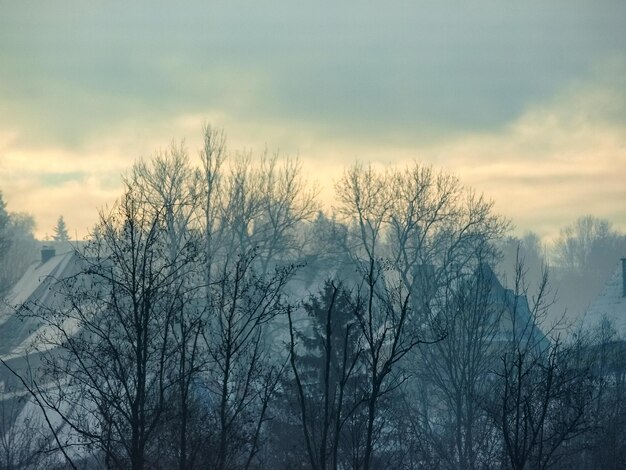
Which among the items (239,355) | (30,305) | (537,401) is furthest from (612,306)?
(239,355)

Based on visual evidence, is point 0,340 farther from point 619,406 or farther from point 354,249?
point 619,406

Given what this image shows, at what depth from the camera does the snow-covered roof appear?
141ft

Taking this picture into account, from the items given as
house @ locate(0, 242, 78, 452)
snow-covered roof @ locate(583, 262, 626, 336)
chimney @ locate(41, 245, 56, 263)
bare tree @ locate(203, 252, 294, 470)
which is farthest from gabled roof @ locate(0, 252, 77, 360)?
snow-covered roof @ locate(583, 262, 626, 336)

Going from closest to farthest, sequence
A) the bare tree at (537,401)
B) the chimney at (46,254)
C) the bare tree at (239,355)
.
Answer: the bare tree at (537,401), the bare tree at (239,355), the chimney at (46,254)

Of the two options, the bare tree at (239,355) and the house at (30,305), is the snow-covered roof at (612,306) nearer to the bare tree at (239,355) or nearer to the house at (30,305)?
the house at (30,305)

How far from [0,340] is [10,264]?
4926cm

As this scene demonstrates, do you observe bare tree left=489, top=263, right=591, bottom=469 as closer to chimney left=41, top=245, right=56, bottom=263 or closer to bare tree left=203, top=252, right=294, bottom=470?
bare tree left=203, top=252, right=294, bottom=470

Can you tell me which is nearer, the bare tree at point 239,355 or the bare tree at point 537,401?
the bare tree at point 537,401

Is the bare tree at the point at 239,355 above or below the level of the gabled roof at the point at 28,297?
below

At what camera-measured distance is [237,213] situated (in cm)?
4203

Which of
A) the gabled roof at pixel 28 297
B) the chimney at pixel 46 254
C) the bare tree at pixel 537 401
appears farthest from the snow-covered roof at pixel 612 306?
the chimney at pixel 46 254

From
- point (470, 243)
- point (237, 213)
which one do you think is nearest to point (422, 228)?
point (470, 243)

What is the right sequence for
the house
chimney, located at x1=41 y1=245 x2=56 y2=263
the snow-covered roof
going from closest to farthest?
the house
the snow-covered roof
chimney, located at x1=41 y1=245 x2=56 y2=263

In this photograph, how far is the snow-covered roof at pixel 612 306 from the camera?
141 ft
